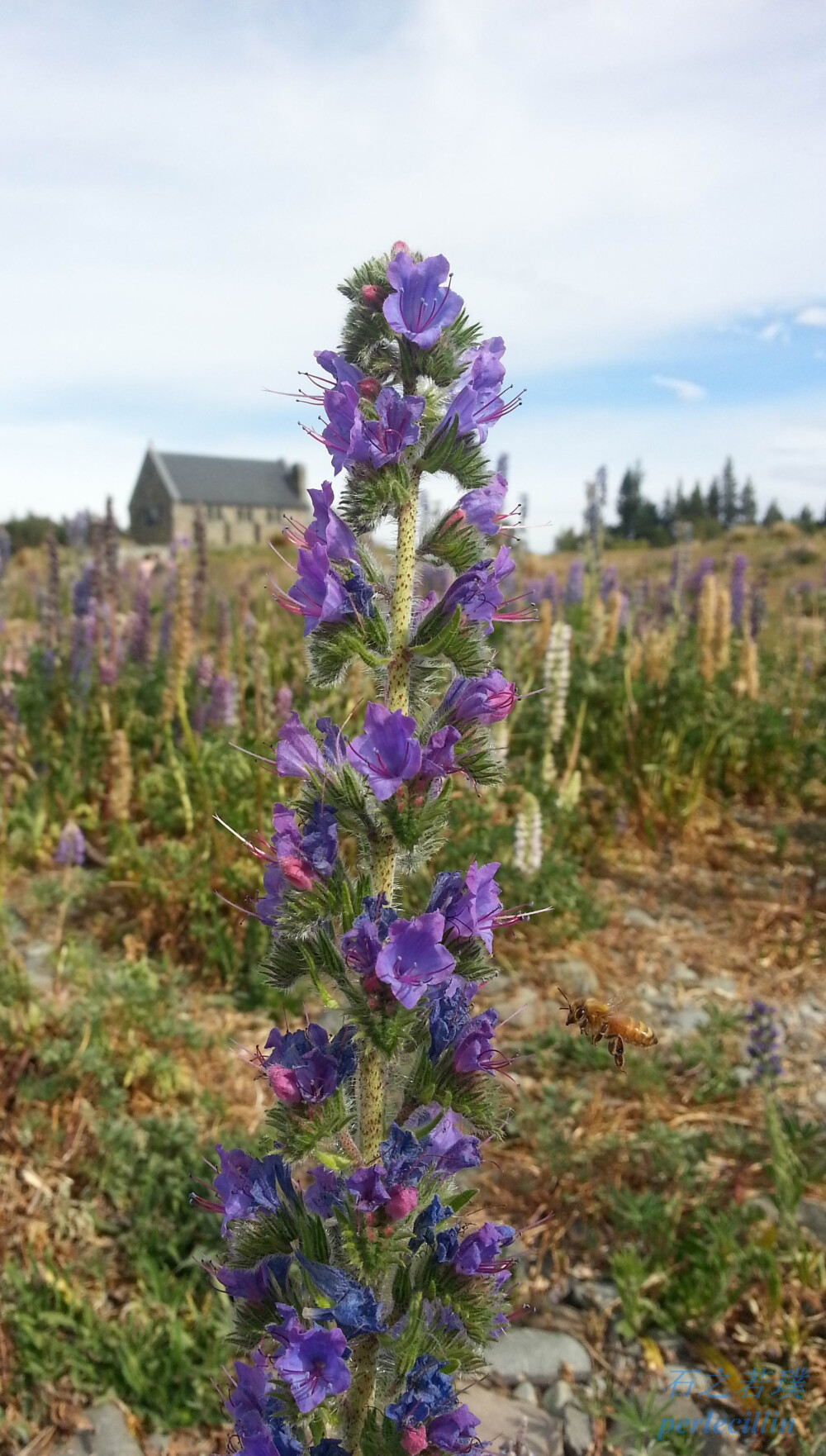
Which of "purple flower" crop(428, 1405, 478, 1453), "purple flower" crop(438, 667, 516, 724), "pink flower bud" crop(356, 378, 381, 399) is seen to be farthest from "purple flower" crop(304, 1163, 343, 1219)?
"pink flower bud" crop(356, 378, 381, 399)

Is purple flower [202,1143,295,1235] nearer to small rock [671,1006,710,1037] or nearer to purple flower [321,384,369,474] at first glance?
purple flower [321,384,369,474]

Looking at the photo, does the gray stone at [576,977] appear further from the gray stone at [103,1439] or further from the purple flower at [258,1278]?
the purple flower at [258,1278]

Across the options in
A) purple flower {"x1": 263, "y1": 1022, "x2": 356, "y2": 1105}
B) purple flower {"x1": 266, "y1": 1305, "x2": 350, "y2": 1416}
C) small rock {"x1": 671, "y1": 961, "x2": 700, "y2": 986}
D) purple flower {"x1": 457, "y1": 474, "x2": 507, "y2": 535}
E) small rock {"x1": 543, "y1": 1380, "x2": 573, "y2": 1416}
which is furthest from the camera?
small rock {"x1": 671, "y1": 961, "x2": 700, "y2": 986}

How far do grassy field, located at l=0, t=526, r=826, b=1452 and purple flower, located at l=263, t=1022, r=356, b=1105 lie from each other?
3.45 feet

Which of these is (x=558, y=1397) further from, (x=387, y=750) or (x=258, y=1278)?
(x=387, y=750)

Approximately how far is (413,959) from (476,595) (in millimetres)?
669

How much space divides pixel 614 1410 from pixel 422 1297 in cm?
214

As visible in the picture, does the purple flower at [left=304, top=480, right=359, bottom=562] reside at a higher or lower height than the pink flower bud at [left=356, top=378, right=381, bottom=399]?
lower

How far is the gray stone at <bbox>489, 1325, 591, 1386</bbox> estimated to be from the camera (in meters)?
3.66

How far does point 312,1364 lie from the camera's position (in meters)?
1.67

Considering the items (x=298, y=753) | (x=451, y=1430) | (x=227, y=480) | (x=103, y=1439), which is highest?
(x=227, y=480)

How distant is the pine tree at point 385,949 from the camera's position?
1.75m

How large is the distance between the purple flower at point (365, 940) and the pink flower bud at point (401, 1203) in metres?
0.35

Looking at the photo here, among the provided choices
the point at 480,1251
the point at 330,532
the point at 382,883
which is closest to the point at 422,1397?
the point at 480,1251
